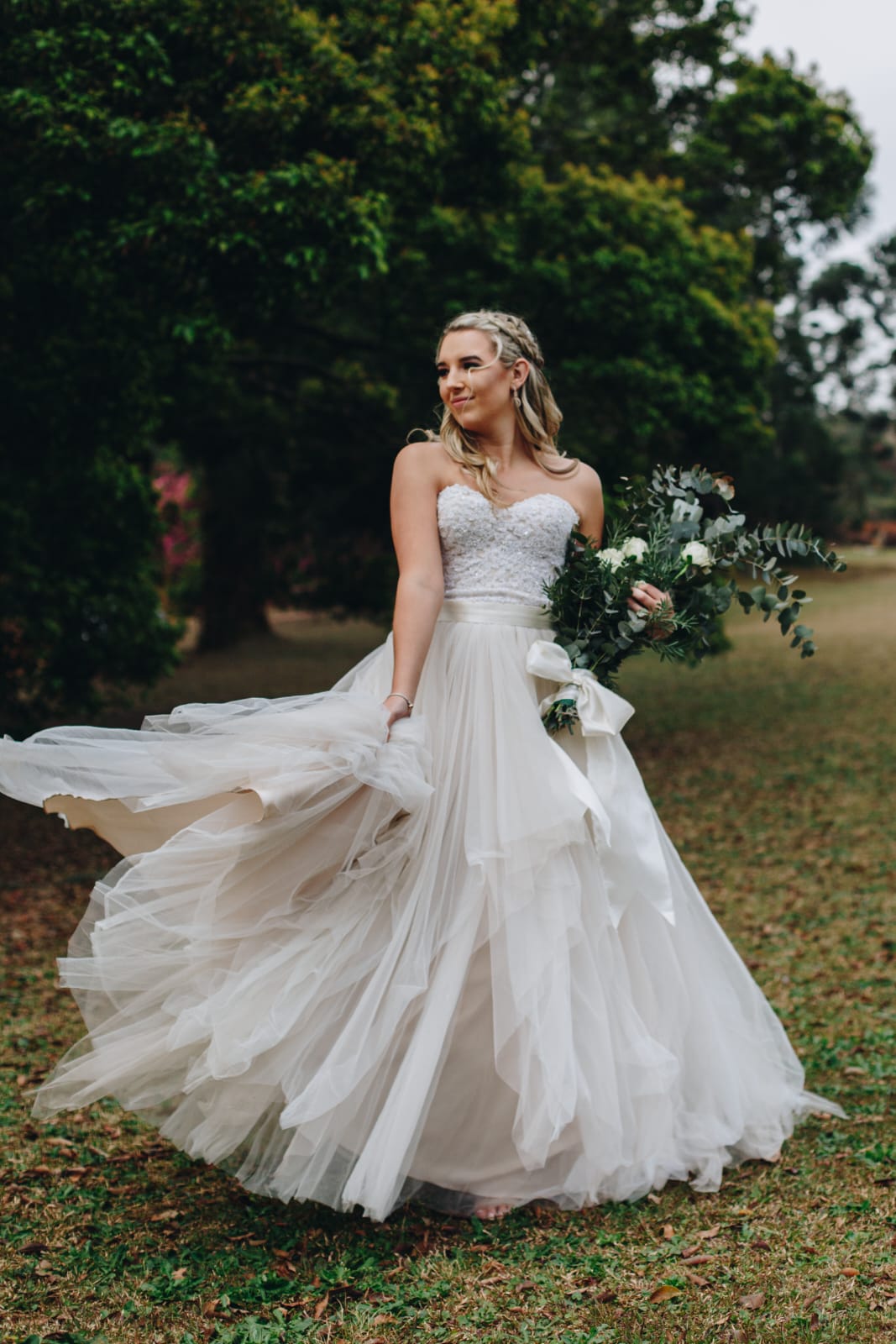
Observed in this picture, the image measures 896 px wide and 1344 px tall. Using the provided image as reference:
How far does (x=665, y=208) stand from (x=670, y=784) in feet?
16.3

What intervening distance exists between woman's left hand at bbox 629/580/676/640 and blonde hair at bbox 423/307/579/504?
0.46m

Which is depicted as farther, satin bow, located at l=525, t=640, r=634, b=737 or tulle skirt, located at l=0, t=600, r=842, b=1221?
satin bow, located at l=525, t=640, r=634, b=737

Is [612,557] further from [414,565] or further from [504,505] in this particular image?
[414,565]

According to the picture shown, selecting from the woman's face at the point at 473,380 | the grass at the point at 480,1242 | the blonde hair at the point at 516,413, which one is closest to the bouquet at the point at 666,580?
the blonde hair at the point at 516,413

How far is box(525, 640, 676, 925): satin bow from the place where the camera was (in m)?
3.38

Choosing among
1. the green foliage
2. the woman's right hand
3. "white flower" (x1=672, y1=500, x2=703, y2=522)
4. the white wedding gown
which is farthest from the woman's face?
the green foliage

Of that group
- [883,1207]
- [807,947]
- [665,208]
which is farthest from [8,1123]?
[665,208]

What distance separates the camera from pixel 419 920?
3162 millimetres

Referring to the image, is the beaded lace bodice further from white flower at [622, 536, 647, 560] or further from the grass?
the grass

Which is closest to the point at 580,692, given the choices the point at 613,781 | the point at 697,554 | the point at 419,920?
the point at 613,781

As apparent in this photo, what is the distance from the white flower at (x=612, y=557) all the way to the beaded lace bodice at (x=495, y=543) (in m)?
0.15

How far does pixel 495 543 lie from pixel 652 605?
0.49 meters

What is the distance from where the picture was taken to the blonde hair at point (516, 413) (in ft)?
11.7

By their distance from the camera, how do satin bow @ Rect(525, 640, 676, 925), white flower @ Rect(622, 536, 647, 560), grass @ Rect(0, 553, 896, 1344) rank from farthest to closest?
white flower @ Rect(622, 536, 647, 560) → satin bow @ Rect(525, 640, 676, 925) → grass @ Rect(0, 553, 896, 1344)
